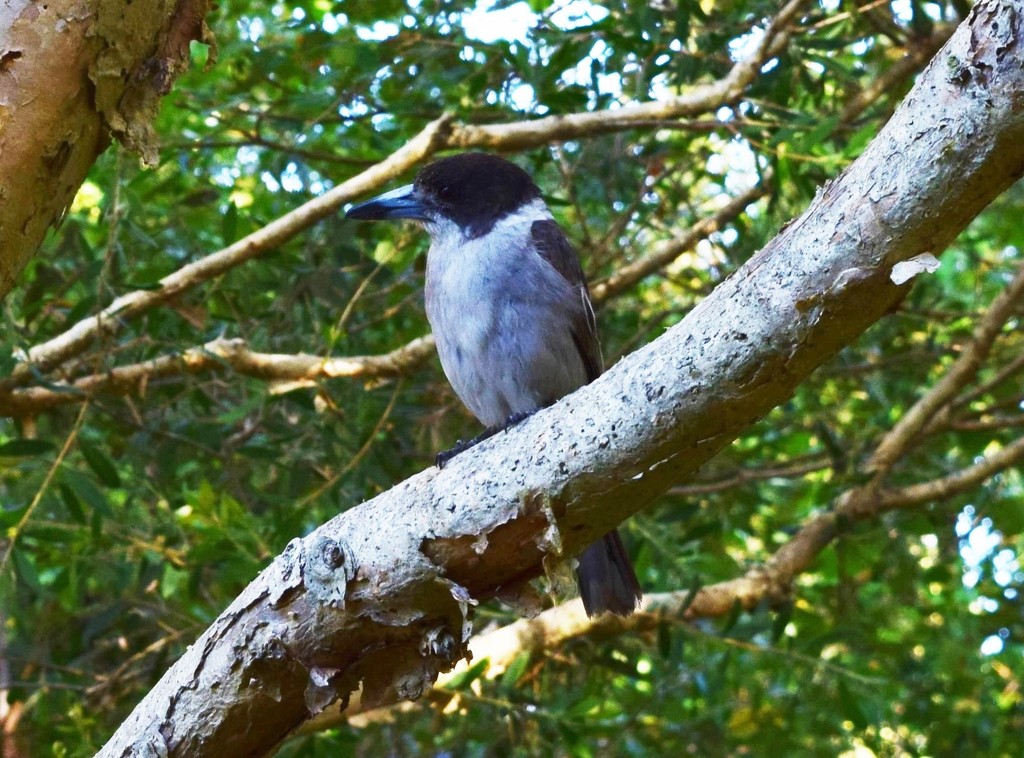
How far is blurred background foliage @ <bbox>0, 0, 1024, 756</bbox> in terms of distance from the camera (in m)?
3.97

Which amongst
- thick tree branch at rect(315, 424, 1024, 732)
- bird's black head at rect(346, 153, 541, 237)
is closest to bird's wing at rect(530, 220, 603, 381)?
bird's black head at rect(346, 153, 541, 237)

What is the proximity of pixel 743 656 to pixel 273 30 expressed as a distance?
322cm

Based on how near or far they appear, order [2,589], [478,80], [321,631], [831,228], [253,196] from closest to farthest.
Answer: [831,228] < [321,631] < [2,589] < [478,80] < [253,196]

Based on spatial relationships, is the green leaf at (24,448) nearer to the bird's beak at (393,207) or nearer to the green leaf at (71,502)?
the green leaf at (71,502)

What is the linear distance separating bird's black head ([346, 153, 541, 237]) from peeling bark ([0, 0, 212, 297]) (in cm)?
149

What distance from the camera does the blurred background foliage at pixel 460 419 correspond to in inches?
156

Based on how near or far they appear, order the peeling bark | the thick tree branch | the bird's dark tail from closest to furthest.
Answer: the peeling bark
the bird's dark tail
the thick tree branch

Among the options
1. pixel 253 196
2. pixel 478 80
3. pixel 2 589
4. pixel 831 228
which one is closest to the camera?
pixel 831 228

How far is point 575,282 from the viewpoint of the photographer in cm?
372

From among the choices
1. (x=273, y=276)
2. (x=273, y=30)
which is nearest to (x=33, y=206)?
(x=273, y=276)

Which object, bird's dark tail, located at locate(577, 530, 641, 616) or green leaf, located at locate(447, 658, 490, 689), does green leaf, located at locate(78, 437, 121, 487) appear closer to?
green leaf, located at locate(447, 658, 490, 689)

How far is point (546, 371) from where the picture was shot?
355 cm

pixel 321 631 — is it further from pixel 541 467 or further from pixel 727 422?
pixel 727 422

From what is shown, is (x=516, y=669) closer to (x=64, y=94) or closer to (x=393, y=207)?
(x=393, y=207)
